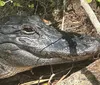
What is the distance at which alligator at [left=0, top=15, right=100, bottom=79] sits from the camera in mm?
3666

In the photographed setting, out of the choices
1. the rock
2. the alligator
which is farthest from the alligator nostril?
the rock

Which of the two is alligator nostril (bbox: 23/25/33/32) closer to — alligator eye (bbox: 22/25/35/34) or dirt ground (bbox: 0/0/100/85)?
alligator eye (bbox: 22/25/35/34)

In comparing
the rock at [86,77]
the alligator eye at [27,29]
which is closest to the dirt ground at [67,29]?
the rock at [86,77]

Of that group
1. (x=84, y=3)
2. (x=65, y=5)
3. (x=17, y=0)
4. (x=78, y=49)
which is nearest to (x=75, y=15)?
(x=65, y=5)

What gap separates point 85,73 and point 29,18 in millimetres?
1088

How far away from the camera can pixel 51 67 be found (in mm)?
4008

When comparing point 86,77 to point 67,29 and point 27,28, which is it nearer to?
point 27,28

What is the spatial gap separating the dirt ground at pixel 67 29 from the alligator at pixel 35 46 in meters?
0.14

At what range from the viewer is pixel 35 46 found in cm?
376

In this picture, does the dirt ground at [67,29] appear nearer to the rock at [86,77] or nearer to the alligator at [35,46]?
the alligator at [35,46]

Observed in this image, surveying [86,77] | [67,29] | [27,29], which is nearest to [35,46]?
[27,29]

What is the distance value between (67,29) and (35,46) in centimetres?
142

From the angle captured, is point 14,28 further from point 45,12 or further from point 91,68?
point 45,12

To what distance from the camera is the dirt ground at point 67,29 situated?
398 centimetres
